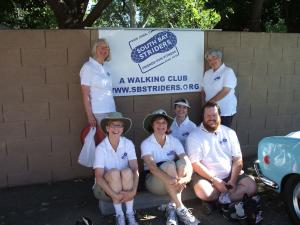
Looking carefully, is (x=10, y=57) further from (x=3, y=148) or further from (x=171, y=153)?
(x=171, y=153)

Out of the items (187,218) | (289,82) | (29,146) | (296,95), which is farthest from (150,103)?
(296,95)

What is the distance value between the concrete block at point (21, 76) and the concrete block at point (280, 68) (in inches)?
139

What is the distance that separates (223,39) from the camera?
19.8ft

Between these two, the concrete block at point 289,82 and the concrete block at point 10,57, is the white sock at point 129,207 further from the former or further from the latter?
the concrete block at point 289,82

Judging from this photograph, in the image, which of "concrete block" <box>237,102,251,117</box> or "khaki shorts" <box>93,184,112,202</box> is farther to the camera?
"concrete block" <box>237,102,251,117</box>

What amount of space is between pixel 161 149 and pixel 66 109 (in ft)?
5.05

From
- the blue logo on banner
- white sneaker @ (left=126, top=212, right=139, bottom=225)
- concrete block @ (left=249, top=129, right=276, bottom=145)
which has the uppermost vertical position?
the blue logo on banner

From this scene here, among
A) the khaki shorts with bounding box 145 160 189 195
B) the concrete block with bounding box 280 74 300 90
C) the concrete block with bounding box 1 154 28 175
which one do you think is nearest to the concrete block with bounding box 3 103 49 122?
the concrete block with bounding box 1 154 28 175

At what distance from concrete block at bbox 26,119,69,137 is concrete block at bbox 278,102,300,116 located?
11.5ft

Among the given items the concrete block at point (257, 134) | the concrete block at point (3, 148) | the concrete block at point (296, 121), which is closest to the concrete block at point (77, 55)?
the concrete block at point (3, 148)

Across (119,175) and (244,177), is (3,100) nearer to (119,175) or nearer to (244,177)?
(119,175)

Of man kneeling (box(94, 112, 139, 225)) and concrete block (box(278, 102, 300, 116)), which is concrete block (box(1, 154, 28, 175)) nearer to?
man kneeling (box(94, 112, 139, 225))

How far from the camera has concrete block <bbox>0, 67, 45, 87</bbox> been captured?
5.02 meters

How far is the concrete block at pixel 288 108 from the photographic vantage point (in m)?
6.73
